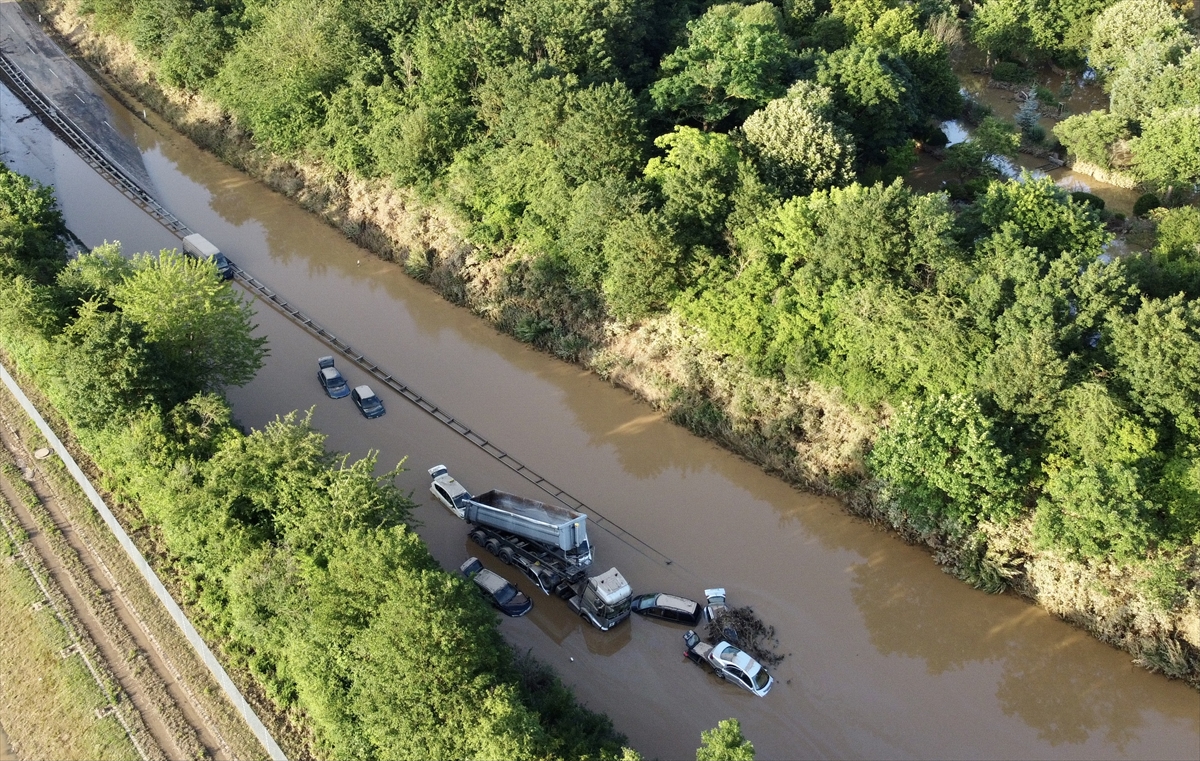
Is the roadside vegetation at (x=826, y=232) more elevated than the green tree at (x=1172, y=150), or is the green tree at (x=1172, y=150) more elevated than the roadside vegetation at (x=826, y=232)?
the green tree at (x=1172, y=150)

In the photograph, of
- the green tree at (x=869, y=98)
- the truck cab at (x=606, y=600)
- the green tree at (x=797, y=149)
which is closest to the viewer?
the truck cab at (x=606, y=600)

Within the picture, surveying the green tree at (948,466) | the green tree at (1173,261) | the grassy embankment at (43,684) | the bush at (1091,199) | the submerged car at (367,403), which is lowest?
the grassy embankment at (43,684)

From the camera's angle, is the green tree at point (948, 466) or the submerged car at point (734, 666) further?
the green tree at point (948, 466)

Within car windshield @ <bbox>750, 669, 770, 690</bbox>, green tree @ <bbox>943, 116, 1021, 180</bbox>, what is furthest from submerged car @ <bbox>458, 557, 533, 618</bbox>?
green tree @ <bbox>943, 116, 1021, 180</bbox>

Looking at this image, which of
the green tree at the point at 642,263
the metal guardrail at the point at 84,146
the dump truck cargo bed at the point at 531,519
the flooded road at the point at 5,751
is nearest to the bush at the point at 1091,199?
the green tree at the point at 642,263

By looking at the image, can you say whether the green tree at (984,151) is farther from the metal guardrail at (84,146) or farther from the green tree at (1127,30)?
the metal guardrail at (84,146)

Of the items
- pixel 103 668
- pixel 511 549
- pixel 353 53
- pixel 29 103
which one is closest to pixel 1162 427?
pixel 511 549
